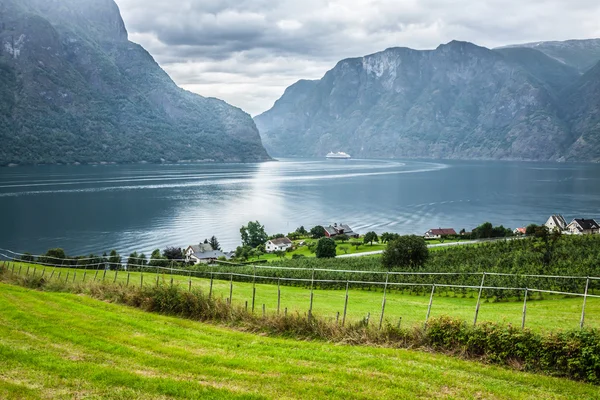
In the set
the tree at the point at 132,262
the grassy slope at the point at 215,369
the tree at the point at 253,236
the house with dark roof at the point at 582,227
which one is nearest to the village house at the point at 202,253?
the tree at the point at 132,262

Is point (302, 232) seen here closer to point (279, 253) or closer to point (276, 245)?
point (276, 245)

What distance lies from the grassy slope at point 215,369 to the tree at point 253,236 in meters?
83.0

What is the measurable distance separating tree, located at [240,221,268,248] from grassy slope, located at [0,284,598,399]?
272 feet

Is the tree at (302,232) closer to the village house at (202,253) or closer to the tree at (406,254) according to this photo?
the village house at (202,253)

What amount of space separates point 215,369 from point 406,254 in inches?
1785

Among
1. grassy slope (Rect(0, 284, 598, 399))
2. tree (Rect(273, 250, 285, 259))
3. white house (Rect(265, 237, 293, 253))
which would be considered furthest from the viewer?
white house (Rect(265, 237, 293, 253))

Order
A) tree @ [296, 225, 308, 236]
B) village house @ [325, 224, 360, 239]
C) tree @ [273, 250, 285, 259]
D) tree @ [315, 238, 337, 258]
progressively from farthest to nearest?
tree @ [296, 225, 308, 236] < village house @ [325, 224, 360, 239] < tree @ [273, 250, 285, 259] < tree @ [315, 238, 337, 258]

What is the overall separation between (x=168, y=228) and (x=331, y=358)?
103 metres

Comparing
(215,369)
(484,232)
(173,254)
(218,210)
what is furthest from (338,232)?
(215,369)

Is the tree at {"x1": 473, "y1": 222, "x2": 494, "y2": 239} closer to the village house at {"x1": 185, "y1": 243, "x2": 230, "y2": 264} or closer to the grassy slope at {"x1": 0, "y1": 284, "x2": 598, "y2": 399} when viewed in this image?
the village house at {"x1": 185, "y1": 243, "x2": 230, "y2": 264}

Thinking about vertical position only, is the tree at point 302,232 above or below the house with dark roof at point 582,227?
below

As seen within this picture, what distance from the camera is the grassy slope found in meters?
10.9

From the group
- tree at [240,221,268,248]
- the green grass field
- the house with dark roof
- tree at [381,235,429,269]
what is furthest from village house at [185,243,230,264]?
the house with dark roof

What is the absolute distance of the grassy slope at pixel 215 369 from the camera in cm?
1088
